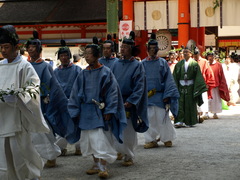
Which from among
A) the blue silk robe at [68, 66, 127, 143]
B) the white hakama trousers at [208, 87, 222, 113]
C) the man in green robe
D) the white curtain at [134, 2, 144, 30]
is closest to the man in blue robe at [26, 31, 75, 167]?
the blue silk robe at [68, 66, 127, 143]

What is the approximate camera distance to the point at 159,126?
906 centimetres

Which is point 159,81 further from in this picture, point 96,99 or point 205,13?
point 205,13

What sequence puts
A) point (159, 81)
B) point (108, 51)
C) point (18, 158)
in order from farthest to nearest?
point (159, 81), point (108, 51), point (18, 158)

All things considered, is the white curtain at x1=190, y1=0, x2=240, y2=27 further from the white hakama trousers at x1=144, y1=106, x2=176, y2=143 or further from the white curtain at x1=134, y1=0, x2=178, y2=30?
the white hakama trousers at x1=144, y1=106, x2=176, y2=143

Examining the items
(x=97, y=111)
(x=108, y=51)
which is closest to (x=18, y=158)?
(x=97, y=111)

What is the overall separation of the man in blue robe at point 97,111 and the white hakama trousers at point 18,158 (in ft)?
3.41

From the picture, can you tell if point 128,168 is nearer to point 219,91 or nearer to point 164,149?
point 164,149

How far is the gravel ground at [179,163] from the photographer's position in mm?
6441

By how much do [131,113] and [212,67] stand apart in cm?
747

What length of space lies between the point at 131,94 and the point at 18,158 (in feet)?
7.85

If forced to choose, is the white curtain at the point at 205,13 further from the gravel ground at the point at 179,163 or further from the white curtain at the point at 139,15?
the gravel ground at the point at 179,163

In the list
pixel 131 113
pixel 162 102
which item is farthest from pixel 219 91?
pixel 131 113

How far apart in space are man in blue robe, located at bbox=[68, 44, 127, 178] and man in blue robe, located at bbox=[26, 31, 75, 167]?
1.65ft

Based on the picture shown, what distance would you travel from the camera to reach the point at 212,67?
47.8 feet
